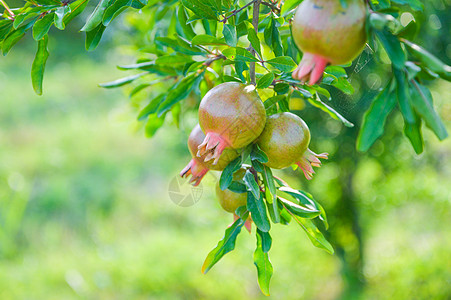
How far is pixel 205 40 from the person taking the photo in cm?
63

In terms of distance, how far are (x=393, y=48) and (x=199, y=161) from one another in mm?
347

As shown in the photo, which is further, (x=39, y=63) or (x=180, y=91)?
(x=180, y=91)

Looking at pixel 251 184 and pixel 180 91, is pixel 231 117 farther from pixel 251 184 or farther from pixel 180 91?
pixel 180 91

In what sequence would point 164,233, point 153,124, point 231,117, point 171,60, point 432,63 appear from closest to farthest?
point 432,63 → point 231,117 → point 171,60 → point 153,124 → point 164,233

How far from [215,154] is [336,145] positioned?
1570mm

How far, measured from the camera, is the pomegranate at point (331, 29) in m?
0.45

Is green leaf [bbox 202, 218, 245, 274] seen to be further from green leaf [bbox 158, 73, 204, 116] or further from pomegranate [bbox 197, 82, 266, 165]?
green leaf [bbox 158, 73, 204, 116]

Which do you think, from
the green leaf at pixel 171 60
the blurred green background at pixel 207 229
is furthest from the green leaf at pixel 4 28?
the blurred green background at pixel 207 229

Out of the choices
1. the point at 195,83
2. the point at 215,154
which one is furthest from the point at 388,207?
the point at 215,154

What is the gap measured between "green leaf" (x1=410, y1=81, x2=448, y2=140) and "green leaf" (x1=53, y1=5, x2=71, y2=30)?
1.58 feet

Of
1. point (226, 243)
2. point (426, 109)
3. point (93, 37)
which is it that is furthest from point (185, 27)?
point (426, 109)

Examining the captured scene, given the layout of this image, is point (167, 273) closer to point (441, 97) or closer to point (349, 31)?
point (441, 97)

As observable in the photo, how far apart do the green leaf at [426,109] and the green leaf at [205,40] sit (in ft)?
0.96

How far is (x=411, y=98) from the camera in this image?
0.47 m
